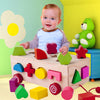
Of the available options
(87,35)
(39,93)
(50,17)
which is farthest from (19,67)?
(87,35)

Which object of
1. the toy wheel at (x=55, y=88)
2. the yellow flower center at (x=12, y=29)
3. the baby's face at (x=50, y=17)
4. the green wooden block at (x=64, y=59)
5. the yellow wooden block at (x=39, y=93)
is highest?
the baby's face at (x=50, y=17)

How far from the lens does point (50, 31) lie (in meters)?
1.02

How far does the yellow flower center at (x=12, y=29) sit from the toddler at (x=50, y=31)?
958 millimetres

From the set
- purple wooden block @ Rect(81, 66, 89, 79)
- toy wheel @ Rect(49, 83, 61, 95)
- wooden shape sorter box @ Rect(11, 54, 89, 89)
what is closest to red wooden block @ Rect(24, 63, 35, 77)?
wooden shape sorter box @ Rect(11, 54, 89, 89)

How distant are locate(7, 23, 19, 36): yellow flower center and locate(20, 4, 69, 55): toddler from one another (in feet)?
3.14

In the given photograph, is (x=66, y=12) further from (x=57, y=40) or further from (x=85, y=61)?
(x=85, y=61)

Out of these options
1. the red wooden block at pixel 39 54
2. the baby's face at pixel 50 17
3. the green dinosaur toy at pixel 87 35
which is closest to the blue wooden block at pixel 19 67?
the red wooden block at pixel 39 54

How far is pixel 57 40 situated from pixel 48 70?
0.23 m

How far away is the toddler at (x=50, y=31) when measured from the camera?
939mm

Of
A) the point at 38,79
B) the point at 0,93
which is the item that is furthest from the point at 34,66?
the point at 0,93

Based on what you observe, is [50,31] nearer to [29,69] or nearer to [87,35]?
[29,69]

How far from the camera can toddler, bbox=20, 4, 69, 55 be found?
0.94 metres

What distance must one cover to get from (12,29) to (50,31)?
1.06 metres

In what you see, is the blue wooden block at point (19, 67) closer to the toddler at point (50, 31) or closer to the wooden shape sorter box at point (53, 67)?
the wooden shape sorter box at point (53, 67)
